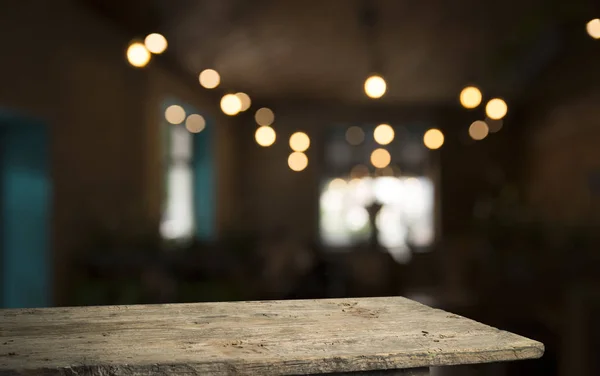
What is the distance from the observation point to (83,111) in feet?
19.5

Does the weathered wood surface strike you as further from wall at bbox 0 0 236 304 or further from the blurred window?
the blurred window

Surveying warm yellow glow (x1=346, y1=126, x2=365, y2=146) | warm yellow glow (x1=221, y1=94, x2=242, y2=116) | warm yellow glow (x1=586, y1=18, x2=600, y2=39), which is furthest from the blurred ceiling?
warm yellow glow (x1=586, y1=18, x2=600, y2=39)

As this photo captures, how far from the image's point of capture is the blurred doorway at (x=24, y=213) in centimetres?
539

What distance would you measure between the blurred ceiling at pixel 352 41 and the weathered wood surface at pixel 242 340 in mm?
4433

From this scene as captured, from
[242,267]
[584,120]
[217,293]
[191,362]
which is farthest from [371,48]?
[191,362]

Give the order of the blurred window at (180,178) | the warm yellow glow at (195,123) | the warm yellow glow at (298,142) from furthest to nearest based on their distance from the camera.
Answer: the warm yellow glow at (298,142), the warm yellow glow at (195,123), the blurred window at (180,178)

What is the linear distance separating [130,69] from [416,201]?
20.1 ft

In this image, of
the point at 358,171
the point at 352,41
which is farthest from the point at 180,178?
the point at 358,171

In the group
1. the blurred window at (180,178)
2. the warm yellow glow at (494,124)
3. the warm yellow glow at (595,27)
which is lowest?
the blurred window at (180,178)

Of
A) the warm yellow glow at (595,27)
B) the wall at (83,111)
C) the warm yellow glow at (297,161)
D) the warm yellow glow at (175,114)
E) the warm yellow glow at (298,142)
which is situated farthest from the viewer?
the warm yellow glow at (297,161)

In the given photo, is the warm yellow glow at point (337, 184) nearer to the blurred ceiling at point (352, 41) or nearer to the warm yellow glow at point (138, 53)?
the blurred ceiling at point (352, 41)

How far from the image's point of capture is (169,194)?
8773 millimetres

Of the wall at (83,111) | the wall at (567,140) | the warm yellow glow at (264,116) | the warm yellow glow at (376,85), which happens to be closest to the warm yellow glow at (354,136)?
the warm yellow glow at (264,116)

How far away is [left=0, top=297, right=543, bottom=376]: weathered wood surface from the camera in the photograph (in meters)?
1.61
